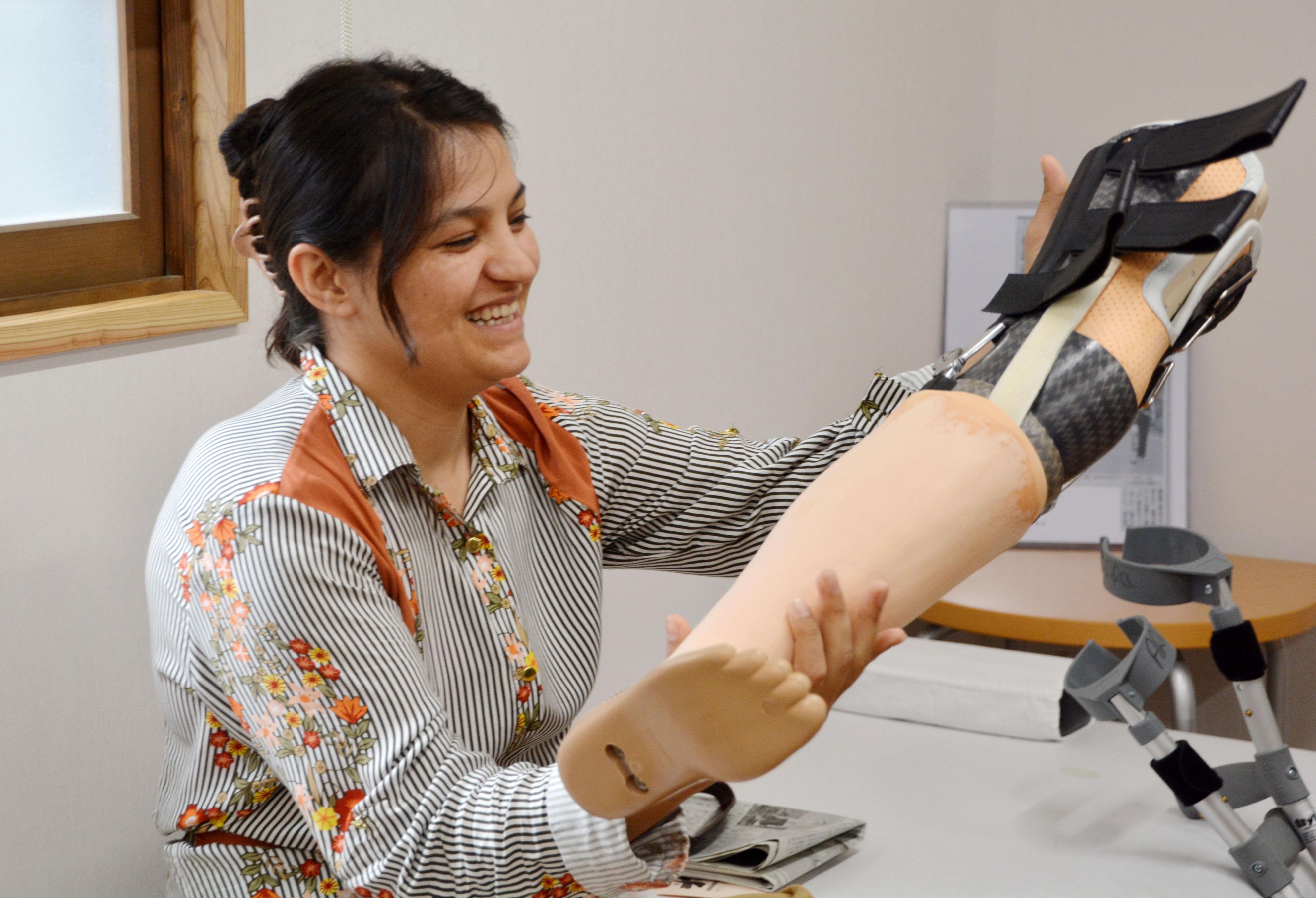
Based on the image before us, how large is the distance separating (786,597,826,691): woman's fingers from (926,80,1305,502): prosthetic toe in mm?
184

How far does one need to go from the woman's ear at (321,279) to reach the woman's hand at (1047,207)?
0.52 meters

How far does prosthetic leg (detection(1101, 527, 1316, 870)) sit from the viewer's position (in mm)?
1425

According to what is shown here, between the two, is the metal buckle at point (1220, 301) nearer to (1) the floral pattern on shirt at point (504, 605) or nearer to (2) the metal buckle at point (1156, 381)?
(2) the metal buckle at point (1156, 381)

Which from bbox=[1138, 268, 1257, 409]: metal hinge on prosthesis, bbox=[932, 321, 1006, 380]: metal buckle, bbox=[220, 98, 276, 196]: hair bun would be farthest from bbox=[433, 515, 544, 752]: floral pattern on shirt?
bbox=[1138, 268, 1257, 409]: metal hinge on prosthesis

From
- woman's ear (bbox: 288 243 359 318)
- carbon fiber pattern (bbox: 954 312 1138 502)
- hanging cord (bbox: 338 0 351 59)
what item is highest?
hanging cord (bbox: 338 0 351 59)

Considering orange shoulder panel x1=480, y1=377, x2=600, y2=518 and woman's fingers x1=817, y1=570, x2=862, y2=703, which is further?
orange shoulder panel x1=480, y1=377, x2=600, y2=518

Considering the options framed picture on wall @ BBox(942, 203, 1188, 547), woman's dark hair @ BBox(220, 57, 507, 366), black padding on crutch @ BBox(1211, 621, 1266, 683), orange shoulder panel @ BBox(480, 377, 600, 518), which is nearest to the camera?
woman's dark hair @ BBox(220, 57, 507, 366)

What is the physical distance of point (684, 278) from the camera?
196 cm

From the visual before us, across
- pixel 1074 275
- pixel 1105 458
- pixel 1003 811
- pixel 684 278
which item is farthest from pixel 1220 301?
pixel 1105 458

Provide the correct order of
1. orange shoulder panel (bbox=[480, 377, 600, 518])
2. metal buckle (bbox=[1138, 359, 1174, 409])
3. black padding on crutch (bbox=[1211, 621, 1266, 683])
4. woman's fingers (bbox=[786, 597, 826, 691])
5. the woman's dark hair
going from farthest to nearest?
black padding on crutch (bbox=[1211, 621, 1266, 683]), orange shoulder panel (bbox=[480, 377, 600, 518]), the woman's dark hair, metal buckle (bbox=[1138, 359, 1174, 409]), woman's fingers (bbox=[786, 597, 826, 691])

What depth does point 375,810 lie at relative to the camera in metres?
0.85

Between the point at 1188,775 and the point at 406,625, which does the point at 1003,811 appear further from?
the point at 406,625

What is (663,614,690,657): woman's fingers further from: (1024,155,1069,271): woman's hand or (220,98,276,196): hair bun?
(220,98,276,196): hair bun

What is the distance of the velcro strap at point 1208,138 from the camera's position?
777 mm
